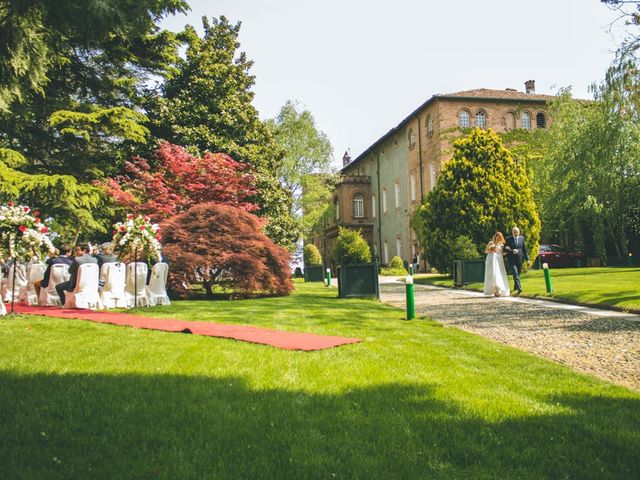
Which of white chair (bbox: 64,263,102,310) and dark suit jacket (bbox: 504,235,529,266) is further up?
dark suit jacket (bbox: 504,235,529,266)

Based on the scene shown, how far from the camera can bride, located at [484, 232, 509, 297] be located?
14031 mm

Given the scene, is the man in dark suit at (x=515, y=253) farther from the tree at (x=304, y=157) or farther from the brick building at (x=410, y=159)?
the tree at (x=304, y=157)

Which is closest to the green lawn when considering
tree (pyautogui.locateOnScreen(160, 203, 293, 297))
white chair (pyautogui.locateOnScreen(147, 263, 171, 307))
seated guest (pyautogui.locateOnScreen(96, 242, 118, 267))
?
seated guest (pyautogui.locateOnScreen(96, 242, 118, 267))

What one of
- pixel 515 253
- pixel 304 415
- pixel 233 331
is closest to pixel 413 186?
pixel 515 253

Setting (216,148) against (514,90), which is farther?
(514,90)

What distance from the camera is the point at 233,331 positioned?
713 cm

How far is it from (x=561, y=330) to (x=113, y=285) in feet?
31.3

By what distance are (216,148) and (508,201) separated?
13.1m

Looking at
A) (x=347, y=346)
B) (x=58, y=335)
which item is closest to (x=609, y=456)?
(x=347, y=346)

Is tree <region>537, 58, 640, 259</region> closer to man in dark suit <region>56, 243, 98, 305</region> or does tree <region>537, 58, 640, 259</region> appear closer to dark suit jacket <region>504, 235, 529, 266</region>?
dark suit jacket <region>504, 235, 529, 266</region>

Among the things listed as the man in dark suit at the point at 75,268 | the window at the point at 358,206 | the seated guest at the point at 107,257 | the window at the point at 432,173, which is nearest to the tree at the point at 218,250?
the seated guest at the point at 107,257

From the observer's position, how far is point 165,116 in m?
22.4

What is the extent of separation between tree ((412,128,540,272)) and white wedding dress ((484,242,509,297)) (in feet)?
20.8

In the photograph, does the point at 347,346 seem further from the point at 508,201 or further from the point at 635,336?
the point at 508,201
